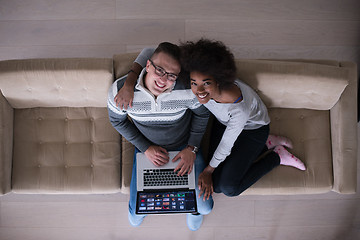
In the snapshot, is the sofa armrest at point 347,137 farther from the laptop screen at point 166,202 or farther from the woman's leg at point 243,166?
the laptop screen at point 166,202

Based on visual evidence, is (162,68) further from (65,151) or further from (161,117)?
(65,151)

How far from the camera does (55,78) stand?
1541 mm

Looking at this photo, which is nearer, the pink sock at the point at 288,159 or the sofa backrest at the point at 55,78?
the sofa backrest at the point at 55,78

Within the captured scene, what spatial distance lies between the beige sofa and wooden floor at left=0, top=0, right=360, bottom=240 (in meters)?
0.44

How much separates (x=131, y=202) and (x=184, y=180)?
0.37 m

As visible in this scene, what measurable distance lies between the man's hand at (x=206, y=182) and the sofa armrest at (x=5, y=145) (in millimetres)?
1171

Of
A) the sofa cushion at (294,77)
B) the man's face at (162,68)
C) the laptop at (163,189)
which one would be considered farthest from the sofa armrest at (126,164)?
the sofa cushion at (294,77)

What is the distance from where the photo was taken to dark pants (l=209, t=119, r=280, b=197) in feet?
5.32

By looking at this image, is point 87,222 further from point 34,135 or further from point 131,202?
point 34,135

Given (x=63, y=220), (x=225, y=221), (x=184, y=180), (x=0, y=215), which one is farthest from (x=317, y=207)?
(x=0, y=215)

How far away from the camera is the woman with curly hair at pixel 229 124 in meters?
1.18

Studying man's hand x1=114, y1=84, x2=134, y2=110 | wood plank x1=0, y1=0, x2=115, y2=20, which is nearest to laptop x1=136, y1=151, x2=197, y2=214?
man's hand x1=114, y1=84, x2=134, y2=110

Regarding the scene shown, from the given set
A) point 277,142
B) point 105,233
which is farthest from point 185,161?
point 105,233

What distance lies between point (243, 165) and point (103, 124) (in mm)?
926
